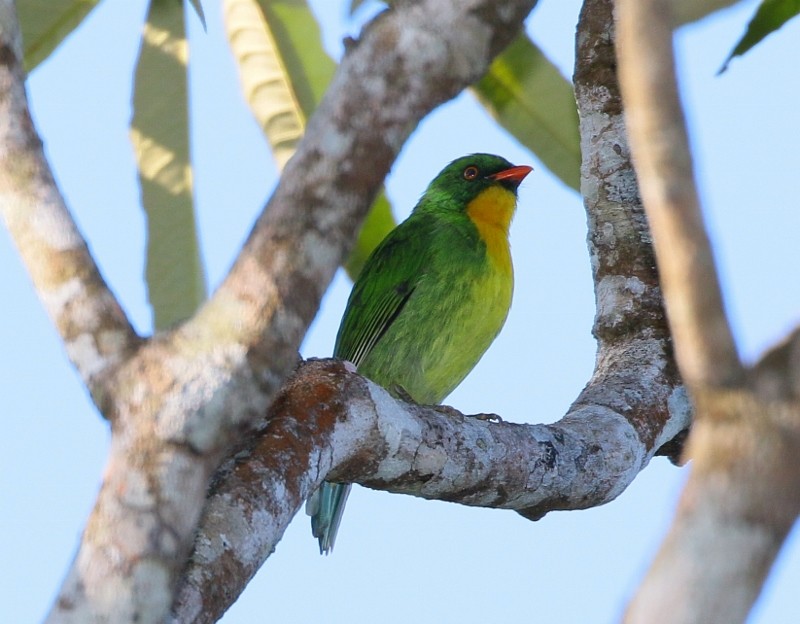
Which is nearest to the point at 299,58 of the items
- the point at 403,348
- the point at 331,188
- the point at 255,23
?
the point at 255,23

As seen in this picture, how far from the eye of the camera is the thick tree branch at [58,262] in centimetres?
229

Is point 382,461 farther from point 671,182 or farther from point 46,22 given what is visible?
point 46,22

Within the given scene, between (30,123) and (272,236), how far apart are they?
621 millimetres

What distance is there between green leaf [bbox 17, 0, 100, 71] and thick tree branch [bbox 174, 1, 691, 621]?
168 cm

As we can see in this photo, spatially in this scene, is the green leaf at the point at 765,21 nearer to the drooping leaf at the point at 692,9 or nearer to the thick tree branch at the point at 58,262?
the drooping leaf at the point at 692,9

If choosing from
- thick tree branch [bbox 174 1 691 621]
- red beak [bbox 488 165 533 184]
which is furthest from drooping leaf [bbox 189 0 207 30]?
red beak [bbox 488 165 533 184]

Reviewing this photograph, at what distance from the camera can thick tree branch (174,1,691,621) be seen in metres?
2.37

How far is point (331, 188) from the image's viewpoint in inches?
90.0

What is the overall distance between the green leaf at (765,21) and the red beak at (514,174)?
2414 mm

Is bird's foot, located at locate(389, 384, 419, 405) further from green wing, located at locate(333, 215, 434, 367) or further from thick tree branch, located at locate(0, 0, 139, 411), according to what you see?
thick tree branch, located at locate(0, 0, 139, 411)

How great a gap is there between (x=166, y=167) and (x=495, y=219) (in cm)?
Result: 224

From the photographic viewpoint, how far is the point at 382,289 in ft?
16.9

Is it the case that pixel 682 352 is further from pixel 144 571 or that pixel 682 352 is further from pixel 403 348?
pixel 403 348

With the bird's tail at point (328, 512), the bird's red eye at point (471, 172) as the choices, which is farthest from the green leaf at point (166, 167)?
the bird's red eye at point (471, 172)
